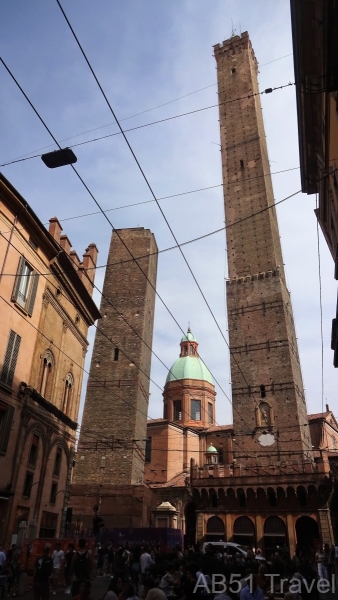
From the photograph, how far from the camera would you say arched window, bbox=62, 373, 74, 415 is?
1719cm

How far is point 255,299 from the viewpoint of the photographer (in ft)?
108

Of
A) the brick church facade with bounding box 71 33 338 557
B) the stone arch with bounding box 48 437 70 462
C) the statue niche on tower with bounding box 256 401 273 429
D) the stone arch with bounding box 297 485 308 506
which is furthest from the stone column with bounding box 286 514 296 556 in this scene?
the stone arch with bounding box 48 437 70 462

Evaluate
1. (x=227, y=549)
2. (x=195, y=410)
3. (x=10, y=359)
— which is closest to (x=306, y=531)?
(x=227, y=549)

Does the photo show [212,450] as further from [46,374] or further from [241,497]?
[46,374]

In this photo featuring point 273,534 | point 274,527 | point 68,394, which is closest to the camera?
point 68,394

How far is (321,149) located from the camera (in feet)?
35.5

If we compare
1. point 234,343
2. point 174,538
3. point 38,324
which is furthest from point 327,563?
point 234,343

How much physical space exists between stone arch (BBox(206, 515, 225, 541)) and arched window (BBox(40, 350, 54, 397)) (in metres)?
17.3

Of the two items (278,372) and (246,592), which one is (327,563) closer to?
(246,592)

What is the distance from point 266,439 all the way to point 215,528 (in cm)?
618

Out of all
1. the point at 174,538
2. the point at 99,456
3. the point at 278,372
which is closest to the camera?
the point at 174,538

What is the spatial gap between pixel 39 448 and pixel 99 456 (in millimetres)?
12745

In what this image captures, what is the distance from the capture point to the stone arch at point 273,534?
25.4 metres

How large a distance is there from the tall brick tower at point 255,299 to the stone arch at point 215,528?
13.7 feet
